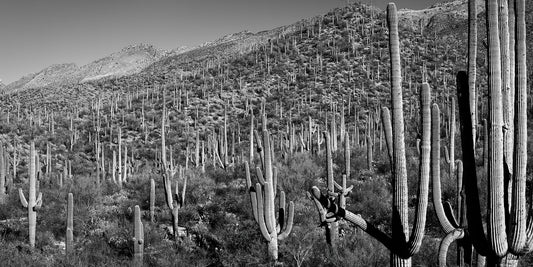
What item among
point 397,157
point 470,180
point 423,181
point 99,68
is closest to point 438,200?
point 423,181

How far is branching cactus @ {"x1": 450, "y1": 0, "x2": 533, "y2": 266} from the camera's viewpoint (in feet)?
12.2

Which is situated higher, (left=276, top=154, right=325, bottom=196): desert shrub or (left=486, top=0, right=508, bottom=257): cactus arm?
(left=486, top=0, right=508, bottom=257): cactus arm

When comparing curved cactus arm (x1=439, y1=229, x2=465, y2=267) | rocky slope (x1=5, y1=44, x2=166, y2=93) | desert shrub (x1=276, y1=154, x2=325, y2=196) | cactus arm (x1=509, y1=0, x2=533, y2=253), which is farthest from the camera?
rocky slope (x1=5, y1=44, x2=166, y2=93)

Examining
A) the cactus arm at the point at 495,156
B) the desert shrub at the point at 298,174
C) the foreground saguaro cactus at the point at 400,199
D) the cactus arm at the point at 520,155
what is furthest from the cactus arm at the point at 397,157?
the desert shrub at the point at 298,174

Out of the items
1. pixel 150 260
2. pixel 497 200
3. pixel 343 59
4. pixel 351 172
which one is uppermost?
pixel 343 59

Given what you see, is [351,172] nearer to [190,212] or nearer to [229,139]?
[190,212]

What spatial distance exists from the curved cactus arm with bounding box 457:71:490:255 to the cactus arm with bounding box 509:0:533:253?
11.2 inches

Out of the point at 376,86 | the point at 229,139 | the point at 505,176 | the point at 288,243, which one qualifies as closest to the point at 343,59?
the point at 376,86

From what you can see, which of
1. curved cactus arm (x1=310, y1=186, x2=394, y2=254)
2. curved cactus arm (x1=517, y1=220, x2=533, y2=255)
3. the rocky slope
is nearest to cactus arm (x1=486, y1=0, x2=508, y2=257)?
curved cactus arm (x1=517, y1=220, x2=533, y2=255)

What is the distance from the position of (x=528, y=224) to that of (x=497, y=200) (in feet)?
1.32

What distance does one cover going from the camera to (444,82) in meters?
34.6

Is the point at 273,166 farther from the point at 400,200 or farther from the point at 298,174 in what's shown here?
the point at 400,200

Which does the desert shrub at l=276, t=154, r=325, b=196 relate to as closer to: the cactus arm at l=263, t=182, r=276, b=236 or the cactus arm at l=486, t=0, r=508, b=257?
the cactus arm at l=263, t=182, r=276, b=236

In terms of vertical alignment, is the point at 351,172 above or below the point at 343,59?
below
